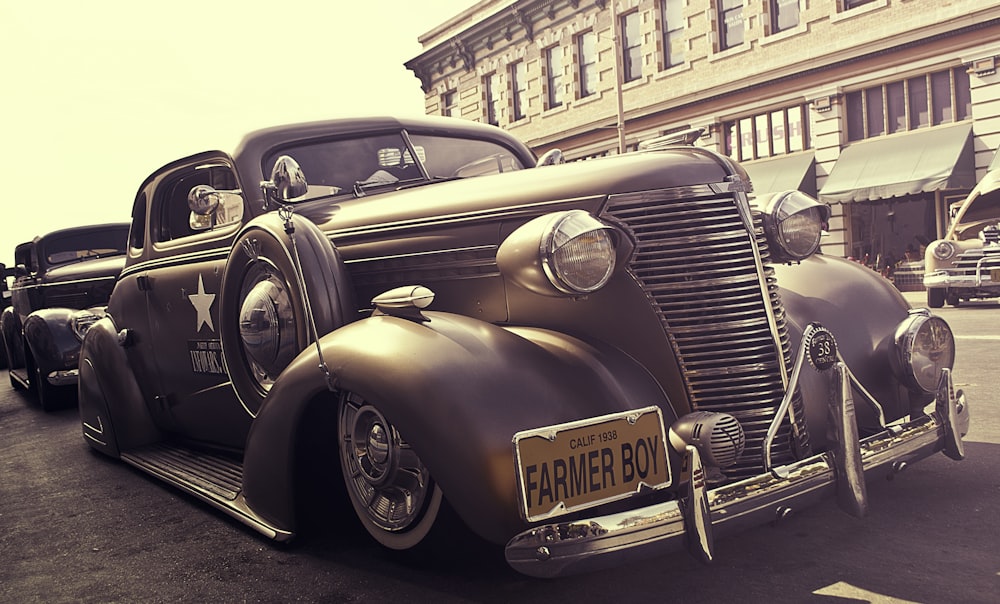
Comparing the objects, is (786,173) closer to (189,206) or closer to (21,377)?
(21,377)

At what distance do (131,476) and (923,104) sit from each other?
1685cm

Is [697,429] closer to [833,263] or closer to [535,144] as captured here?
[833,263]

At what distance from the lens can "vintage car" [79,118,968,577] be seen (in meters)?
2.47

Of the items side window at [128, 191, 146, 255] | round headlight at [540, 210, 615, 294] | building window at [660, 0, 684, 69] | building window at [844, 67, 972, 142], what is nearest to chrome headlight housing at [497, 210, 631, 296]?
round headlight at [540, 210, 615, 294]

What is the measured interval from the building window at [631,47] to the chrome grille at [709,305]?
20.7 meters

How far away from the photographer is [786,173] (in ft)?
63.2

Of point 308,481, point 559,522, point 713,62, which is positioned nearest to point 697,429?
point 559,522

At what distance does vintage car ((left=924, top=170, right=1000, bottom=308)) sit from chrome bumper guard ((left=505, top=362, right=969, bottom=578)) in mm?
10465

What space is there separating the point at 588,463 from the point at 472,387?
1.27 feet

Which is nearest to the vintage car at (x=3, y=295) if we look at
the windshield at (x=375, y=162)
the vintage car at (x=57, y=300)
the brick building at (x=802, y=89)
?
the vintage car at (x=57, y=300)

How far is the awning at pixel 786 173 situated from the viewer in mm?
18859

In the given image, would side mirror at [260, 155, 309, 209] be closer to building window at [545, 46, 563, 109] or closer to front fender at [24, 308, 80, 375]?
front fender at [24, 308, 80, 375]

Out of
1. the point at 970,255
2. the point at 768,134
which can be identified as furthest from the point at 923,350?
the point at 768,134

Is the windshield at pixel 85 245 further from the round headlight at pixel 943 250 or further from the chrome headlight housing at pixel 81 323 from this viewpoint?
the round headlight at pixel 943 250
